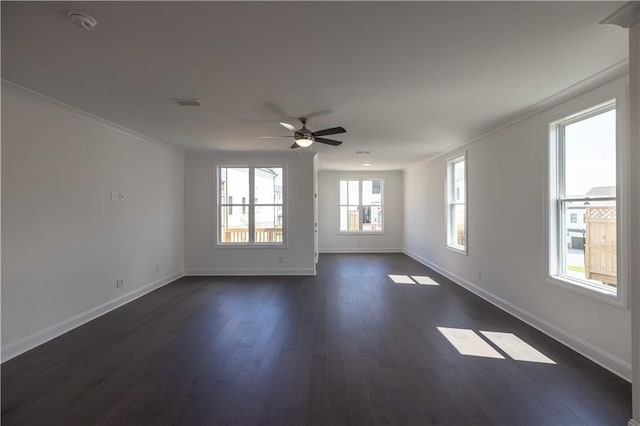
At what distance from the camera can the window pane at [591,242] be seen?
2977mm

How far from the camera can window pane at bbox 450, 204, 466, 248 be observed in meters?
6.18

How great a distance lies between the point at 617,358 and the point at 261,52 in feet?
12.5

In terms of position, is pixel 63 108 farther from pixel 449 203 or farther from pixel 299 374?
pixel 449 203

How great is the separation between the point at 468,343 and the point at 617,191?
1914 mm

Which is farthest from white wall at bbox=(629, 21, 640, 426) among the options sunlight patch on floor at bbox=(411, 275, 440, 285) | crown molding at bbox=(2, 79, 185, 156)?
crown molding at bbox=(2, 79, 185, 156)

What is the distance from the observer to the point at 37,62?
103 inches

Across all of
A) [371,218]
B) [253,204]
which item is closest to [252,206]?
[253,204]

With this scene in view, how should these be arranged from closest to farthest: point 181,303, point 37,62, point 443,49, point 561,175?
point 443,49 → point 37,62 → point 561,175 → point 181,303

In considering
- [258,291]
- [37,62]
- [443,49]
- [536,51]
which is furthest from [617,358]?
[37,62]

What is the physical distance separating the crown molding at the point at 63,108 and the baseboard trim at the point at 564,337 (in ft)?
19.1

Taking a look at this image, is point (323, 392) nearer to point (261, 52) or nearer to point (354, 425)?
point (354, 425)

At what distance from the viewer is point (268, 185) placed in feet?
23.1

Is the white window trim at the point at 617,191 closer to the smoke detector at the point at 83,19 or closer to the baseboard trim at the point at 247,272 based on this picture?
the smoke detector at the point at 83,19

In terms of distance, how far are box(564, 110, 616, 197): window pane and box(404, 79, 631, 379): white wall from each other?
20 cm
